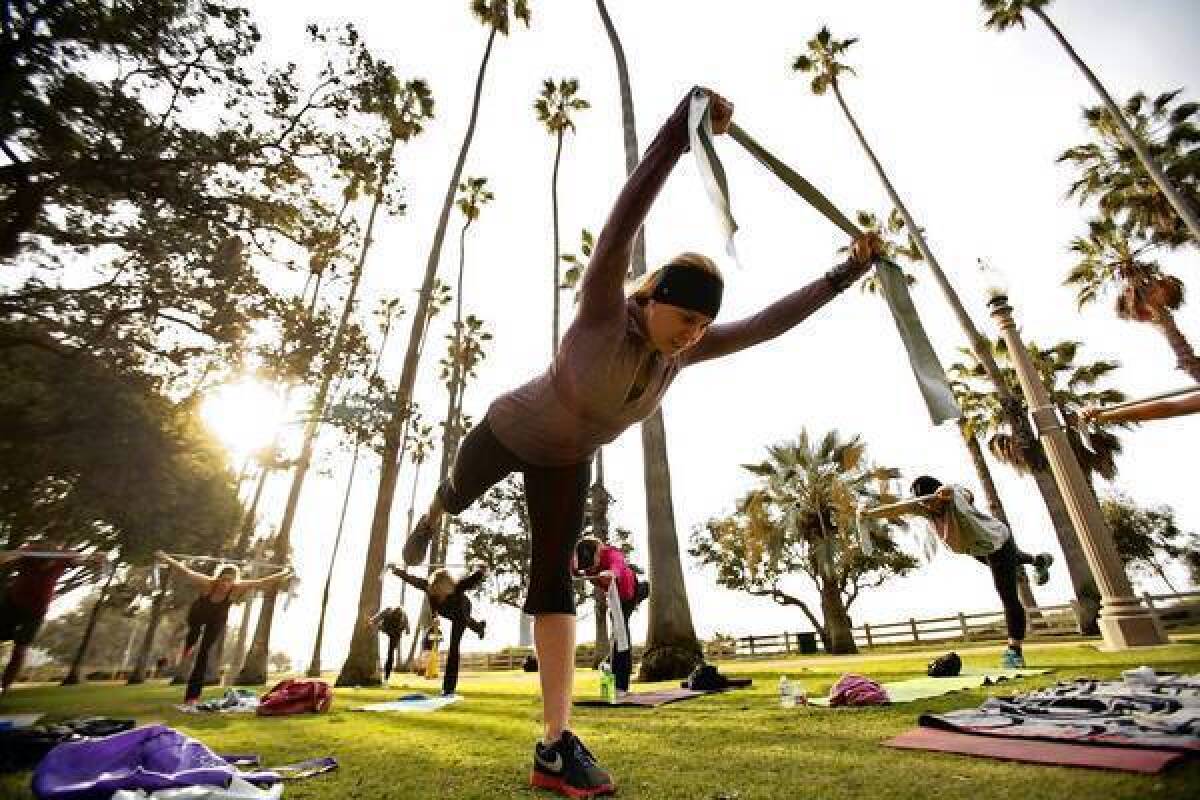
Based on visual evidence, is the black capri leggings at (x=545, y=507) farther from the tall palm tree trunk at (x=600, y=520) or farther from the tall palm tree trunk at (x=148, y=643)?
the tall palm tree trunk at (x=148, y=643)

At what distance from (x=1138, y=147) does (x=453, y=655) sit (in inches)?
798

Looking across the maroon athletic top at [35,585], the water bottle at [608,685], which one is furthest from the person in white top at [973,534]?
the maroon athletic top at [35,585]

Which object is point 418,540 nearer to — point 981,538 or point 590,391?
point 590,391

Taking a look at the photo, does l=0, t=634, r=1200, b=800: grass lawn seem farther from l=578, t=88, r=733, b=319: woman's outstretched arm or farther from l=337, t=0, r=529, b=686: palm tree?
Result: l=337, t=0, r=529, b=686: palm tree

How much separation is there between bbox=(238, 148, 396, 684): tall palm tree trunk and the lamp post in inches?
543

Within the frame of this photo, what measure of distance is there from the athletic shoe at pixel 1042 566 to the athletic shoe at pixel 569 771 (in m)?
8.61

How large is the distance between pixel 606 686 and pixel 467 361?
2980 centimetres

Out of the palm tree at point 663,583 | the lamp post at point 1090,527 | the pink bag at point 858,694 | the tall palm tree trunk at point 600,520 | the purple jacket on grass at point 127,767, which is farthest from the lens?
the tall palm tree trunk at point 600,520

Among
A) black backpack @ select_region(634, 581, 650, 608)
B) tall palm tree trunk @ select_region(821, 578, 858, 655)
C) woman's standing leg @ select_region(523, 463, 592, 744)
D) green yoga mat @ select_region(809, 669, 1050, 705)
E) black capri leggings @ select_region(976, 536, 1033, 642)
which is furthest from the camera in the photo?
tall palm tree trunk @ select_region(821, 578, 858, 655)

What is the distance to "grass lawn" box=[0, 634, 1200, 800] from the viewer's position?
6.50ft

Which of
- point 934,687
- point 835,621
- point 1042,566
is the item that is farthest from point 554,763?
point 835,621

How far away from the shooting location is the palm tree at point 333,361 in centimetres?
1286

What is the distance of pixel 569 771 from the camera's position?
229cm

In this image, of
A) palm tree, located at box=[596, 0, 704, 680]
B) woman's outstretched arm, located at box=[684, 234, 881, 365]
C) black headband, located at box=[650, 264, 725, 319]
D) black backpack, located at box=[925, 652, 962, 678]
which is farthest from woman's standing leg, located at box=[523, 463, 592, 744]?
palm tree, located at box=[596, 0, 704, 680]
